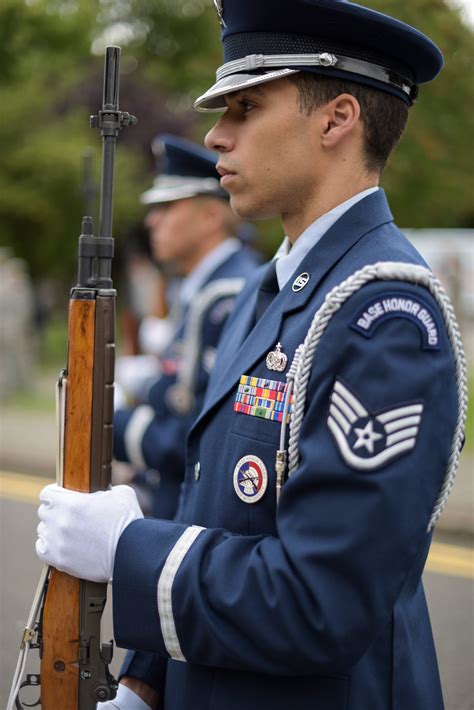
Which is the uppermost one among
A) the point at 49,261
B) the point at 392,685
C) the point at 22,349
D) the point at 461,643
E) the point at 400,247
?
the point at 49,261

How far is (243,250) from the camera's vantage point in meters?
4.05

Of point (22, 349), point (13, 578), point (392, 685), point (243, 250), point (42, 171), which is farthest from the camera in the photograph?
point (42, 171)

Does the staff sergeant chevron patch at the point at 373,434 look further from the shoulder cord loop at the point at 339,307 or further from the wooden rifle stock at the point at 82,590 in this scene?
the wooden rifle stock at the point at 82,590

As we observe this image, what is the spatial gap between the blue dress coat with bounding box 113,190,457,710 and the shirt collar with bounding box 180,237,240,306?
213 cm

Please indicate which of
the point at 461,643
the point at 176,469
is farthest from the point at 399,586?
the point at 461,643

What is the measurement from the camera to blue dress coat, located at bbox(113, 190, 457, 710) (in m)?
1.37

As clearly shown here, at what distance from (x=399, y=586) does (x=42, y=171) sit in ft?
48.2

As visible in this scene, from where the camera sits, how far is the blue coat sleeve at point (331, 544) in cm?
137

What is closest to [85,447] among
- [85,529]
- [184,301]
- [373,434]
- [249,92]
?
[85,529]

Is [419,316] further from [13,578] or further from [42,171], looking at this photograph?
[42,171]

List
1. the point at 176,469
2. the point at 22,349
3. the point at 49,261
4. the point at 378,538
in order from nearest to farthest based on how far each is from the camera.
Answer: the point at 378,538 → the point at 176,469 → the point at 22,349 → the point at 49,261

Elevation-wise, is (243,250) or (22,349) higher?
(22,349)

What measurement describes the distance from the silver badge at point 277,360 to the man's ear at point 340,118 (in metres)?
0.36

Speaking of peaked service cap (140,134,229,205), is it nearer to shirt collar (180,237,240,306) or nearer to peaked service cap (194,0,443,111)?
shirt collar (180,237,240,306)
